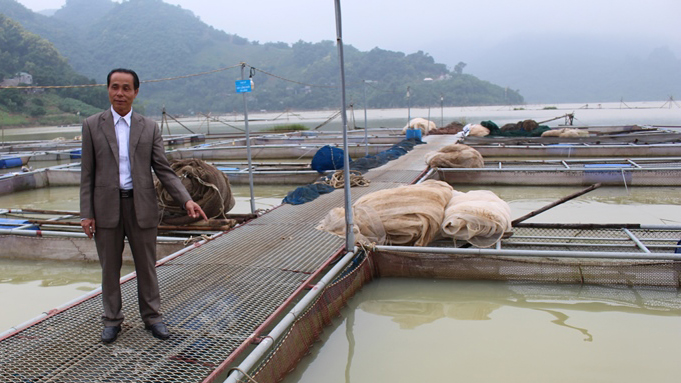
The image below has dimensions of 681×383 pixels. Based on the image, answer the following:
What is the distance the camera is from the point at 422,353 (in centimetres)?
325

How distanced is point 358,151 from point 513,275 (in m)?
10.9

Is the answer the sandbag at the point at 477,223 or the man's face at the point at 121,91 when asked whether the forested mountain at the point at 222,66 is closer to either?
the sandbag at the point at 477,223

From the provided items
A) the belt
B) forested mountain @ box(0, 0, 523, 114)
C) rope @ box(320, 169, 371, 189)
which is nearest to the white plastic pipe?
the belt

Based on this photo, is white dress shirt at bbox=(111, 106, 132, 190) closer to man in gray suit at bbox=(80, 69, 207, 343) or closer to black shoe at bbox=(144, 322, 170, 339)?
man in gray suit at bbox=(80, 69, 207, 343)

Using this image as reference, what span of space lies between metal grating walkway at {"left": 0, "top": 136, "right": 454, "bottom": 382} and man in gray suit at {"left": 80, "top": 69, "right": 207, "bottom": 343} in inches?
8.5

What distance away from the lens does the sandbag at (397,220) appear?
15.3 feet

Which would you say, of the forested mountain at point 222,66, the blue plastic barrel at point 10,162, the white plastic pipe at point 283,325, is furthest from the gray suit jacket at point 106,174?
the forested mountain at point 222,66

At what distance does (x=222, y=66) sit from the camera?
349 ft

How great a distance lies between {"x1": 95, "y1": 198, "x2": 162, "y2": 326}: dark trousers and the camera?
102 inches

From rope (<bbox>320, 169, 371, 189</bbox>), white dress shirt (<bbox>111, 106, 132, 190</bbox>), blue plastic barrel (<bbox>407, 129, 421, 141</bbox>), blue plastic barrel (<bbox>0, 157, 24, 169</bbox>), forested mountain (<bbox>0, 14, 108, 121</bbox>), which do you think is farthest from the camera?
forested mountain (<bbox>0, 14, 108, 121</bbox>)

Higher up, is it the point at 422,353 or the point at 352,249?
the point at 352,249

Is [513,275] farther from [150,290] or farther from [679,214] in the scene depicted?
[679,214]

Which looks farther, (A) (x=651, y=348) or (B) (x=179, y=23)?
(B) (x=179, y=23)

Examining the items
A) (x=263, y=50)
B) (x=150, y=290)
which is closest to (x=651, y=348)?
(x=150, y=290)
